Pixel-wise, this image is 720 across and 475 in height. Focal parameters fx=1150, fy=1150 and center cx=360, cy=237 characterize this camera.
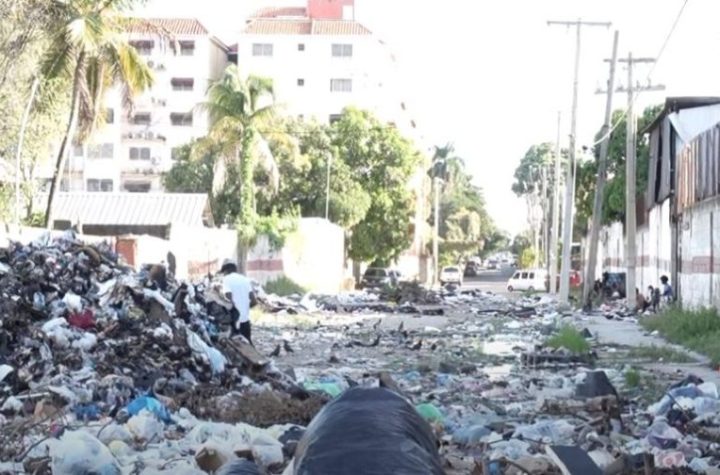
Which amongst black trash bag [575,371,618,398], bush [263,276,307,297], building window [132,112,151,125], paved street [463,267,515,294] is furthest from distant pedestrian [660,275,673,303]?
building window [132,112,151,125]

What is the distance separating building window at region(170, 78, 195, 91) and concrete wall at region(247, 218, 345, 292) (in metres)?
29.4

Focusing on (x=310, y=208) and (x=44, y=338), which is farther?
(x=310, y=208)

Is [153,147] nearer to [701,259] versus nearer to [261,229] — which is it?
[261,229]

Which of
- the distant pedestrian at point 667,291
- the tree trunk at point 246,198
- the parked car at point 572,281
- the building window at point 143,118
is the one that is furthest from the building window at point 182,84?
the distant pedestrian at point 667,291

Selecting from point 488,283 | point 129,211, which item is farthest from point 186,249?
point 488,283

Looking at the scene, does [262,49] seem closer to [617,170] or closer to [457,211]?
[457,211]

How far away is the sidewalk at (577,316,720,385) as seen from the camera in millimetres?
17312

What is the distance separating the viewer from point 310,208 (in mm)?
58969

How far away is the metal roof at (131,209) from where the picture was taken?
1738 inches

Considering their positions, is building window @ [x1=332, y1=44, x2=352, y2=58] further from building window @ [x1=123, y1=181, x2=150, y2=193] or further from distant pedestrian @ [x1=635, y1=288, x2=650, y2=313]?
distant pedestrian @ [x1=635, y1=288, x2=650, y2=313]

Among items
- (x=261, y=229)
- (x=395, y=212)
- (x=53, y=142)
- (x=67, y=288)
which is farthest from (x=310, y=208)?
(x=67, y=288)

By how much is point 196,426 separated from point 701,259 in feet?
67.2

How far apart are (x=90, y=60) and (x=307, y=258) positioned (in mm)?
19783

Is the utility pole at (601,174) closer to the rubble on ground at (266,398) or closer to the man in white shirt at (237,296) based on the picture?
the rubble on ground at (266,398)
